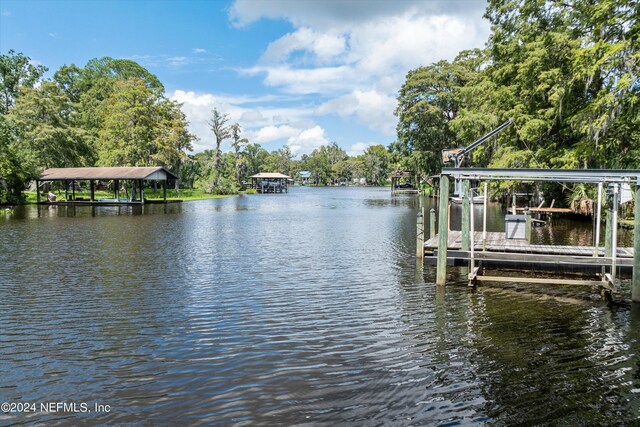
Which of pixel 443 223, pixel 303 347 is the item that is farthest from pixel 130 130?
pixel 303 347

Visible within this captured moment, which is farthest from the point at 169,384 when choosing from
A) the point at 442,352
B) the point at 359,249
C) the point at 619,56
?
the point at 619,56

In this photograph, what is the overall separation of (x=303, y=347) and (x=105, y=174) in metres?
44.7

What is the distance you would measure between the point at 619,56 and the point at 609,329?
54.4 ft

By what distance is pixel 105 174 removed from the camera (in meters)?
46.2

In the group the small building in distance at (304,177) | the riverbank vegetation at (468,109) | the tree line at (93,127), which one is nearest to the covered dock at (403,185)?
the riverbank vegetation at (468,109)

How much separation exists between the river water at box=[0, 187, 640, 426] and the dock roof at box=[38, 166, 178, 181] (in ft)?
102

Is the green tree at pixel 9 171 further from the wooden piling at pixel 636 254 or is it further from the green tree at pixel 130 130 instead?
the wooden piling at pixel 636 254

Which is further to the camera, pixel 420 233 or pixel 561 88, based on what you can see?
pixel 561 88

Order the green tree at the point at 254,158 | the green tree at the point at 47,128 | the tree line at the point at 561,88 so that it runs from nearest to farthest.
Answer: the tree line at the point at 561,88 → the green tree at the point at 47,128 → the green tree at the point at 254,158

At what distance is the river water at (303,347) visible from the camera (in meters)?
5.77

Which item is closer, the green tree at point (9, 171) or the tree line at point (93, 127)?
the green tree at point (9, 171)

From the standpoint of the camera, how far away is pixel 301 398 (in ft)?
19.8

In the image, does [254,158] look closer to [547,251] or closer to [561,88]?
[561,88]

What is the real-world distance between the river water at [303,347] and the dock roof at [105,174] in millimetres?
31051
